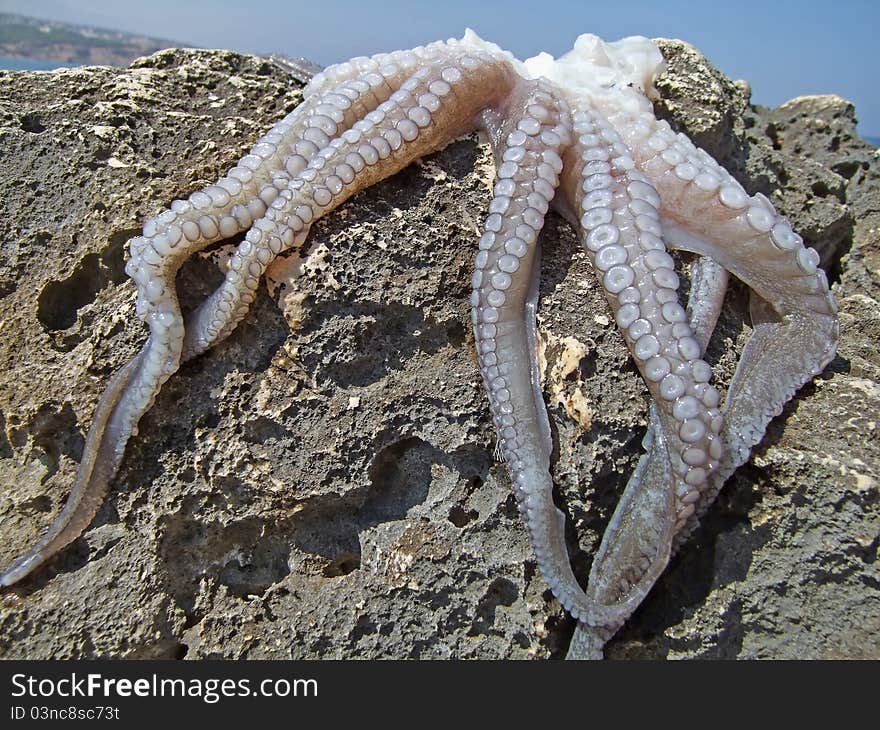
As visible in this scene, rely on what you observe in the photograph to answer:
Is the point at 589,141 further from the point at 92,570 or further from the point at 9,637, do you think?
the point at 9,637

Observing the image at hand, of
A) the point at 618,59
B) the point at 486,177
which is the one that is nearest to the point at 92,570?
the point at 486,177

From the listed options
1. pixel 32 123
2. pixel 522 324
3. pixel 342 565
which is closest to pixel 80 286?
pixel 32 123

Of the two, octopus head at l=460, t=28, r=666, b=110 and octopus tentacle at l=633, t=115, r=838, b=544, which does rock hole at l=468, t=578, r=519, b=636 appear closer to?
octopus tentacle at l=633, t=115, r=838, b=544

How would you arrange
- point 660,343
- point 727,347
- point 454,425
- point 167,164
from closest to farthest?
point 660,343 → point 454,425 → point 727,347 → point 167,164

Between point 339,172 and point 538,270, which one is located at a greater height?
point 339,172

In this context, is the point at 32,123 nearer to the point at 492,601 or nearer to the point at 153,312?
the point at 153,312

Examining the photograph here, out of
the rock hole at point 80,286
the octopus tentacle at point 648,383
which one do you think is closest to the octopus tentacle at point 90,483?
the rock hole at point 80,286

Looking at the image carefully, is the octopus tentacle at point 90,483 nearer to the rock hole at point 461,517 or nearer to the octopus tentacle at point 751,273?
the rock hole at point 461,517

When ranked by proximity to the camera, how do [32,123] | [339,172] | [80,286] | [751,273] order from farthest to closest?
[32,123] < [80,286] < [751,273] < [339,172]
